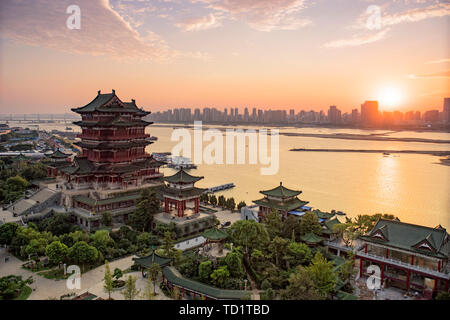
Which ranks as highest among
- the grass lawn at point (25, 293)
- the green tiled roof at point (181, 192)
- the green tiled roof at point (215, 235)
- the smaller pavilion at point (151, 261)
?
the green tiled roof at point (181, 192)

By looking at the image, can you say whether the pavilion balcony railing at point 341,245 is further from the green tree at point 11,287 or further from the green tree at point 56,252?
the green tree at point 11,287

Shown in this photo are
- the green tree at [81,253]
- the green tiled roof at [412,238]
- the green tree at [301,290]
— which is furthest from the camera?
the green tree at [81,253]

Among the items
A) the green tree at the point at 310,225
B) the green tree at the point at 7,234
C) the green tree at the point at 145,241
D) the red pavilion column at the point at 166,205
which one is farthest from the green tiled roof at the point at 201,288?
the green tree at the point at 7,234

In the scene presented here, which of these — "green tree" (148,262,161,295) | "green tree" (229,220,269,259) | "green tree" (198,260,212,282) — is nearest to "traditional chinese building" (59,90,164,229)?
"green tree" (148,262,161,295)
